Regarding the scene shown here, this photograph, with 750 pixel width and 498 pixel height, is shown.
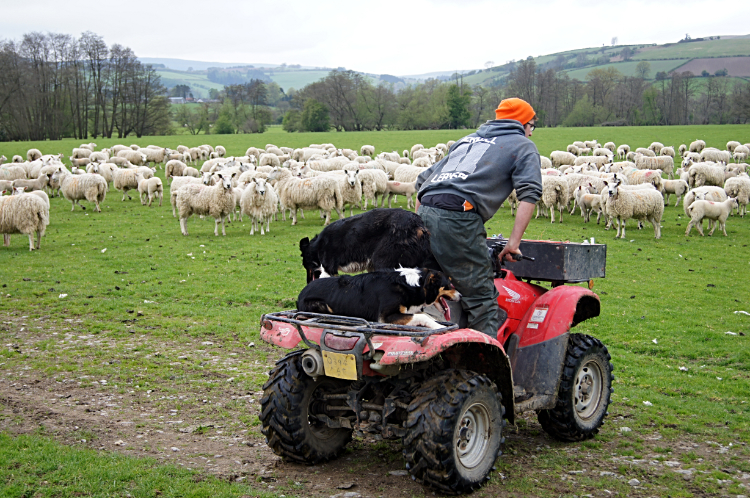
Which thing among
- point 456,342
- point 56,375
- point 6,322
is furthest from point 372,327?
point 6,322

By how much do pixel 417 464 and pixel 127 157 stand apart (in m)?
39.8

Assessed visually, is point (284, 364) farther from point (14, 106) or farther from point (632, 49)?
point (632, 49)

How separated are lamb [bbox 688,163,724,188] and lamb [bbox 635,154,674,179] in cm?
638

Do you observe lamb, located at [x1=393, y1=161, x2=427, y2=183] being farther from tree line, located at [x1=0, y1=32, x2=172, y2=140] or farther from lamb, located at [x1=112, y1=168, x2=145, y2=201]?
tree line, located at [x1=0, y1=32, x2=172, y2=140]

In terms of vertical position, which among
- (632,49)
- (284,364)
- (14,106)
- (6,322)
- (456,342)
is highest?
(632,49)

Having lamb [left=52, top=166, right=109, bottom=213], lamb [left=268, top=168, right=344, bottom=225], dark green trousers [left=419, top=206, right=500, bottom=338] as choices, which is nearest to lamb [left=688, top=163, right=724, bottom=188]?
lamb [left=268, top=168, right=344, bottom=225]

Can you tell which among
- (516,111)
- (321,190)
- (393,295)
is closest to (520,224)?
(516,111)

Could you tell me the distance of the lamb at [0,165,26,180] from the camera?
27.8m

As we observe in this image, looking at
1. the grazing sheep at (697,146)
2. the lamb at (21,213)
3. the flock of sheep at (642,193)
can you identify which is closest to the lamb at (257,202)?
the lamb at (21,213)

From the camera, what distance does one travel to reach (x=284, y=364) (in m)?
4.11

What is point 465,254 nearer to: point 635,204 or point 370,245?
point 370,245

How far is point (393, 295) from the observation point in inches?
143

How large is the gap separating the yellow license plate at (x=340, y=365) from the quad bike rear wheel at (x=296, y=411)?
0.51 metres

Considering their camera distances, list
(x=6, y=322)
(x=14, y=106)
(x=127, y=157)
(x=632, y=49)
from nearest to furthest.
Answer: (x=6, y=322) → (x=127, y=157) → (x=14, y=106) → (x=632, y=49)
